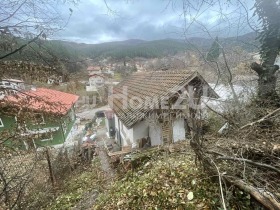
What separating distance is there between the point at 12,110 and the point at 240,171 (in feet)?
17.9

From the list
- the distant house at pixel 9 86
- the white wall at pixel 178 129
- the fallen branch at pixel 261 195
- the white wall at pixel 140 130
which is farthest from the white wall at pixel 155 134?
the fallen branch at pixel 261 195

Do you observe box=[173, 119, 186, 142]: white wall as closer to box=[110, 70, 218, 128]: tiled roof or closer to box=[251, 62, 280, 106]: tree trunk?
box=[110, 70, 218, 128]: tiled roof

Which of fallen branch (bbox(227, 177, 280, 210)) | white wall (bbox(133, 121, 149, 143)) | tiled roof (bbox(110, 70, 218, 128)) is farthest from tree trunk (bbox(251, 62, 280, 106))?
fallen branch (bbox(227, 177, 280, 210))

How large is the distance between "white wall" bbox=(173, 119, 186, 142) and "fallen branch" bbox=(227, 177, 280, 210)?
27.1 feet

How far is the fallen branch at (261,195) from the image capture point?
269cm

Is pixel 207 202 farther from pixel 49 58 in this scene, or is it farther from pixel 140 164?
pixel 49 58

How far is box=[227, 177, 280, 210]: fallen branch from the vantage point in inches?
106

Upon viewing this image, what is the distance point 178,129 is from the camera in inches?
458

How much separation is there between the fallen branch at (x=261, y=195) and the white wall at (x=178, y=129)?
8248 mm

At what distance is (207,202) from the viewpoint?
3.35m

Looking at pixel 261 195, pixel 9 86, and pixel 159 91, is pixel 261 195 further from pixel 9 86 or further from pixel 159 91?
pixel 159 91

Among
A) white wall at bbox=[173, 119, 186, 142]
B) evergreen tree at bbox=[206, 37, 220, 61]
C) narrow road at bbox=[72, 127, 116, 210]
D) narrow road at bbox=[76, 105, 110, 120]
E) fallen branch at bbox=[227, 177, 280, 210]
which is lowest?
narrow road at bbox=[76, 105, 110, 120]

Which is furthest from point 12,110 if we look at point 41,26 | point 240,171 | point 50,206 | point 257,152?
point 257,152

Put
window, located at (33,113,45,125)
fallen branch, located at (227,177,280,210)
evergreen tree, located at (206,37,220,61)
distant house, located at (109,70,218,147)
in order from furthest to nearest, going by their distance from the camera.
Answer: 1. distant house, located at (109,70,218,147)
2. evergreen tree, located at (206,37,220,61)
3. window, located at (33,113,45,125)
4. fallen branch, located at (227,177,280,210)
